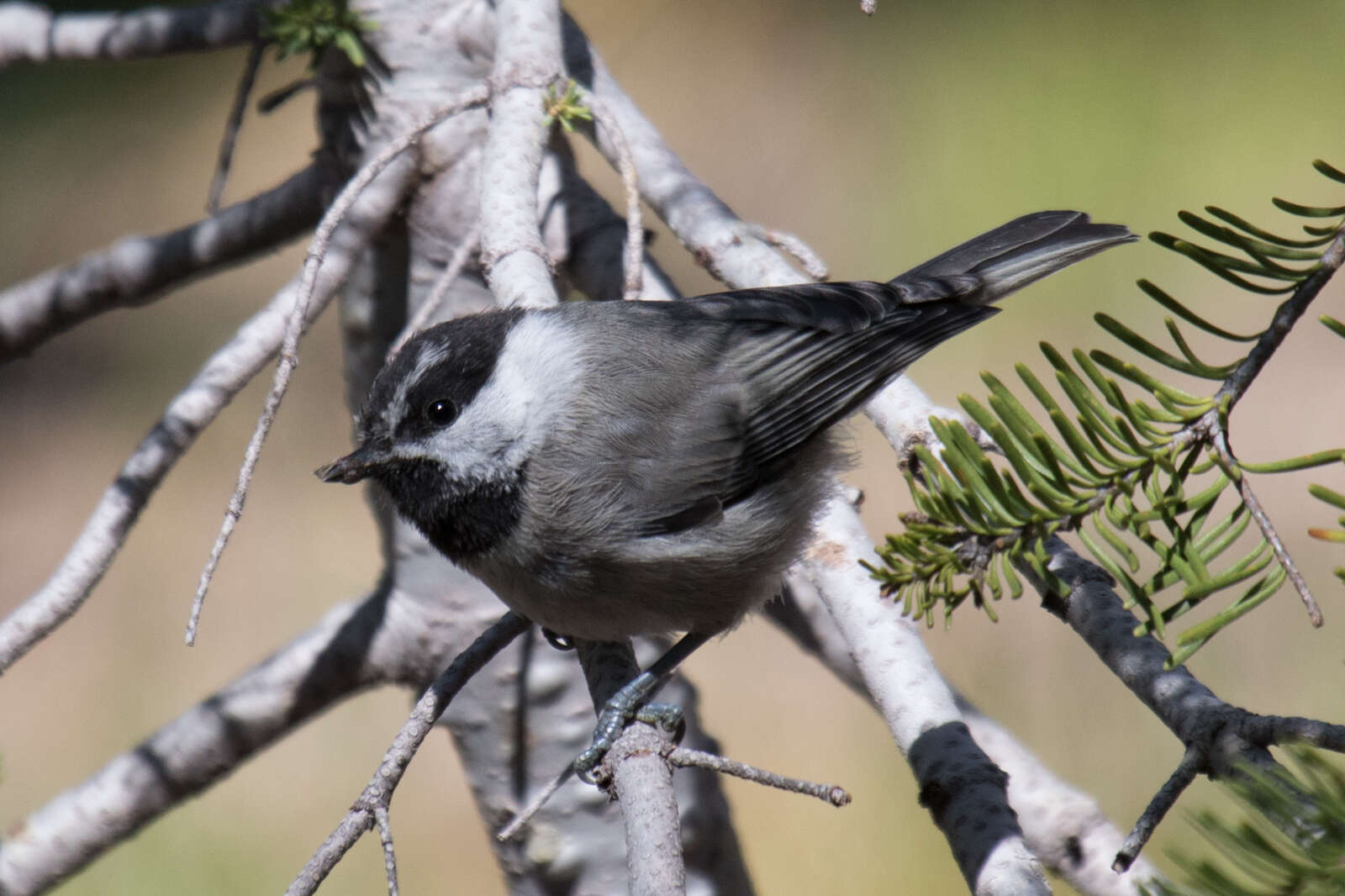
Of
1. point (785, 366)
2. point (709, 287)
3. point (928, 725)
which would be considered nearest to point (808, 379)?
point (785, 366)

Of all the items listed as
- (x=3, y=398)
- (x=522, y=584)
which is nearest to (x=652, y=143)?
(x=522, y=584)

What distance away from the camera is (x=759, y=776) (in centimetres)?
137

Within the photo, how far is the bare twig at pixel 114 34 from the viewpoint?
2408 millimetres

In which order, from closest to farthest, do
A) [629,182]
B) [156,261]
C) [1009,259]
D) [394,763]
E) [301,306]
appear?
[394,763] → [301,306] → [629,182] → [1009,259] → [156,261]

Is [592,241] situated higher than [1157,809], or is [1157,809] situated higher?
[592,241]

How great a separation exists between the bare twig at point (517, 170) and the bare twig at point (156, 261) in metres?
0.70

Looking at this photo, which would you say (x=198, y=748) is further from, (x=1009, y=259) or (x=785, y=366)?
(x=1009, y=259)

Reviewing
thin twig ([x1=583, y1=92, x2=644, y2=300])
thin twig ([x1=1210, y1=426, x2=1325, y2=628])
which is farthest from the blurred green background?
thin twig ([x1=1210, y1=426, x2=1325, y2=628])

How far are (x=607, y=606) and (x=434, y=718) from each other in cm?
36

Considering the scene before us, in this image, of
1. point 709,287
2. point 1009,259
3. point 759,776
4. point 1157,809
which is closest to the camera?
point 1157,809

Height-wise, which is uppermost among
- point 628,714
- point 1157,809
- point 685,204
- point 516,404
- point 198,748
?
point 685,204

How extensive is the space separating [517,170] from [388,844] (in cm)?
102

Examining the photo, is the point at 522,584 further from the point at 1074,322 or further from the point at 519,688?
the point at 1074,322

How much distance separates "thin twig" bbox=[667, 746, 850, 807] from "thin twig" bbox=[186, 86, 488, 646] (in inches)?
24.3
